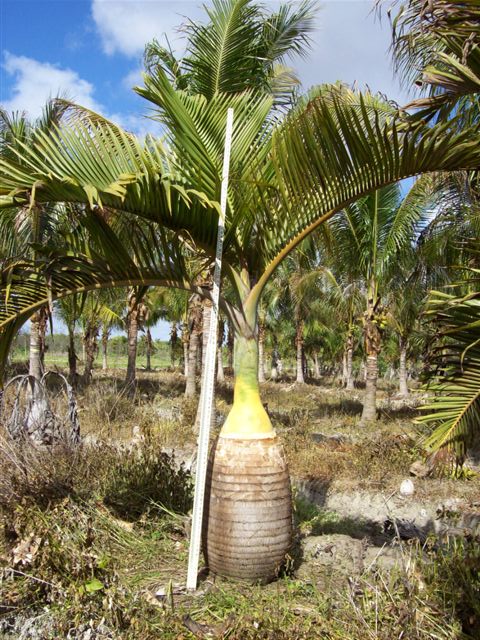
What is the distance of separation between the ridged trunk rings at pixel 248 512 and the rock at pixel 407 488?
405 centimetres

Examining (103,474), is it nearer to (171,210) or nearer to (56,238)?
(171,210)

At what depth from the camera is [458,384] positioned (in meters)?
3.59

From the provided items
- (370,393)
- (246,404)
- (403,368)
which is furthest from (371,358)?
(403,368)

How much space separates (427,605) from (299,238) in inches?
98.6

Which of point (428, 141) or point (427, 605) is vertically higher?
point (428, 141)

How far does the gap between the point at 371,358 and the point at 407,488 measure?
6662 mm

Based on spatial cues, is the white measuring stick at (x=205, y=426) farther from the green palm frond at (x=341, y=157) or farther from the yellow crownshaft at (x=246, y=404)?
the green palm frond at (x=341, y=157)

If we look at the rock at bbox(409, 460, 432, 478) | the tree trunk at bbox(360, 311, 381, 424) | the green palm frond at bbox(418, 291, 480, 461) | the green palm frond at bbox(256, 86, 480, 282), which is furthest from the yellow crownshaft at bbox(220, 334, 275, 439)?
the tree trunk at bbox(360, 311, 381, 424)

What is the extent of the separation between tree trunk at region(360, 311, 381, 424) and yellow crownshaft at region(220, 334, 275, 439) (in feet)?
32.7

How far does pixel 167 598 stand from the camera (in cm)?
366

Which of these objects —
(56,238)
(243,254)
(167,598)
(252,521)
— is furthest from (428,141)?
(56,238)

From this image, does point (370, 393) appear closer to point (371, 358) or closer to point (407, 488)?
point (371, 358)

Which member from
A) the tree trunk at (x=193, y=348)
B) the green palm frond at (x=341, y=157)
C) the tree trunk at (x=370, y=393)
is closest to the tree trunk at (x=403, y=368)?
the tree trunk at (x=370, y=393)

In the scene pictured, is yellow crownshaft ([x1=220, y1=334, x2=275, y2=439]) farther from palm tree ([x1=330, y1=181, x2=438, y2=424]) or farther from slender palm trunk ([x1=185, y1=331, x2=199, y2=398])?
slender palm trunk ([x1=185, y1=331, x2=199, y2=398])
